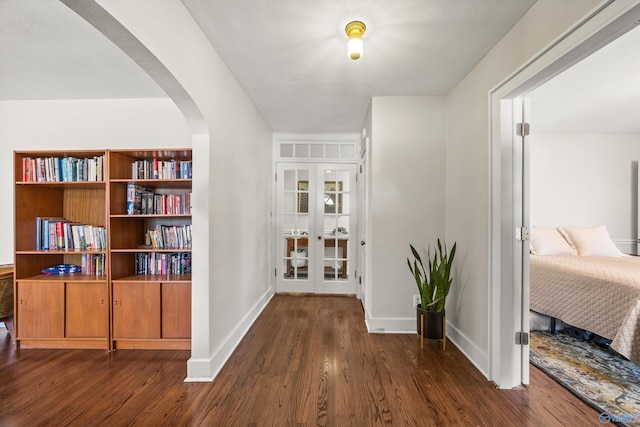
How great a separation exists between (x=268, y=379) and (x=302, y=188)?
2705mm

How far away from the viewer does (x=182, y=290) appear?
2.42m

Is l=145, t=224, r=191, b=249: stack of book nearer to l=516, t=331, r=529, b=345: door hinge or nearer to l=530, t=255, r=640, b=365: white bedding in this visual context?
l=516, t=331, r=529, b=345: door hinge

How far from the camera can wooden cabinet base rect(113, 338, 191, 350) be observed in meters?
2.44

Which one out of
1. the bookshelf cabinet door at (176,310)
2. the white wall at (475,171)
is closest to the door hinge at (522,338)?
the white wall at (475,171)

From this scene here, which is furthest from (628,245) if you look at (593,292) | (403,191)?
(403,191)

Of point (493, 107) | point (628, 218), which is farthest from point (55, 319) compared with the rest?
point (628, 218)

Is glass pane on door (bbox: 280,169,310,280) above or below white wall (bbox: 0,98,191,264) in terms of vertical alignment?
below

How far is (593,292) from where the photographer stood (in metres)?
2.34

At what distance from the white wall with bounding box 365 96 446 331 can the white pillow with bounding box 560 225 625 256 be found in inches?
85.6

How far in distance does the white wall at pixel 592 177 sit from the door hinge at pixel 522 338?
2.84 meters

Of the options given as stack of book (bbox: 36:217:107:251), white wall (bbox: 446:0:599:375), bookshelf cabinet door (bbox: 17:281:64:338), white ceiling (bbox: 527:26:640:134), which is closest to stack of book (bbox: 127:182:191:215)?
stack of book (bbox: 36:217:107:251)

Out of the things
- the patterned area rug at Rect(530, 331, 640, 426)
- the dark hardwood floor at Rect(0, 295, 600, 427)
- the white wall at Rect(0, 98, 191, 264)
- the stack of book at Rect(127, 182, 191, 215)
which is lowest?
the dark hardwood floor at Rect(0, 295, 600, 427)

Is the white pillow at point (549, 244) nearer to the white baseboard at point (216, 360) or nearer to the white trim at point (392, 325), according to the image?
the white trim at point (392, 325)

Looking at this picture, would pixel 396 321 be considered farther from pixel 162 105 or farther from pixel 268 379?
pixel 162 105
